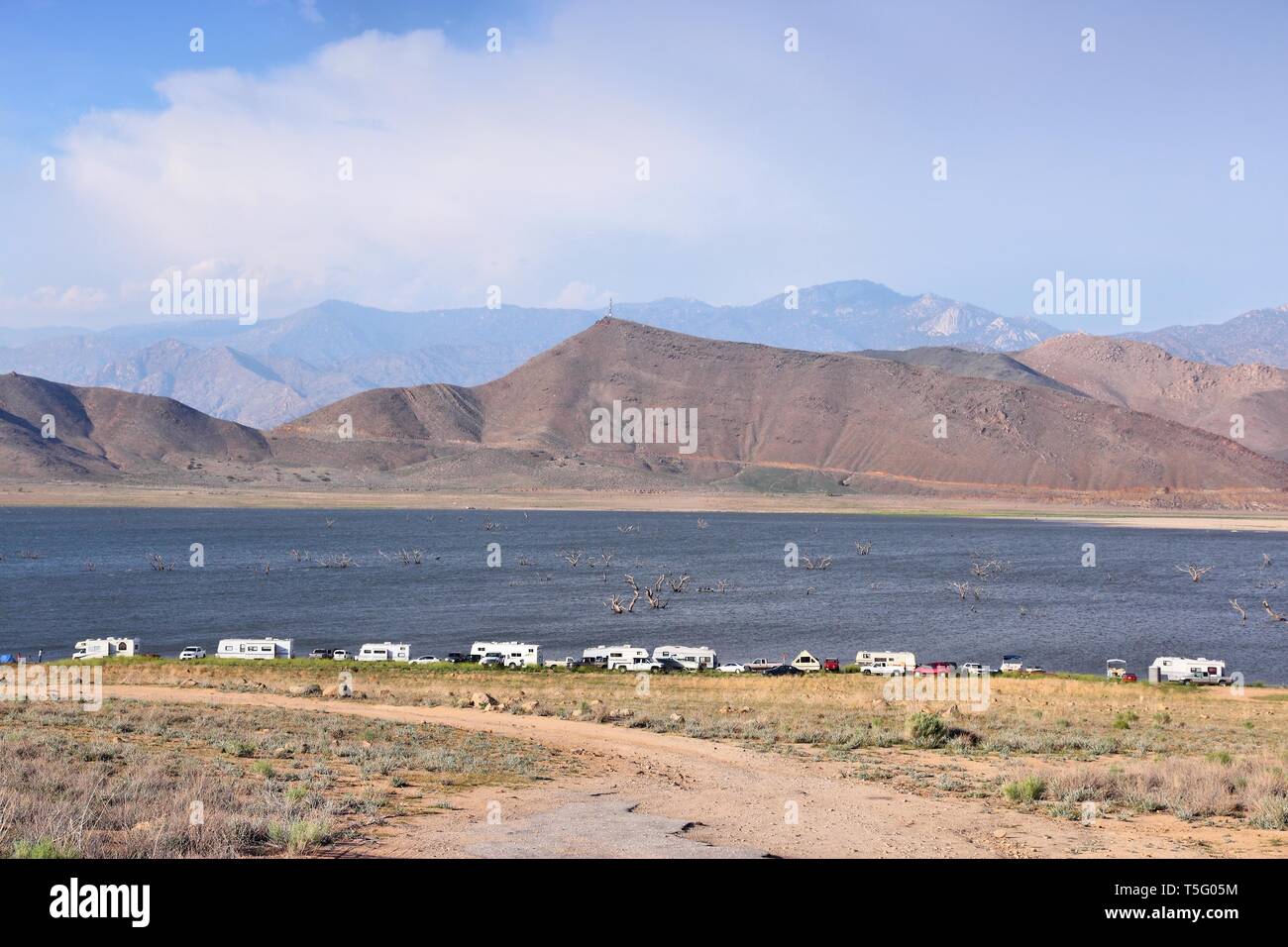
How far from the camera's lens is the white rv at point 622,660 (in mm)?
43531

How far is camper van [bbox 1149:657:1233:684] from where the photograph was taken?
143ft

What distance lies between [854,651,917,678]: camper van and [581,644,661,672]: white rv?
8.50 metres

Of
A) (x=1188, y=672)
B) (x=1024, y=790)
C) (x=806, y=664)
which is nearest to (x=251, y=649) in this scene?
(x=806, y=664)

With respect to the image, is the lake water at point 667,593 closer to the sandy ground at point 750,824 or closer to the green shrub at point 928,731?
the green shrub at point 928,731

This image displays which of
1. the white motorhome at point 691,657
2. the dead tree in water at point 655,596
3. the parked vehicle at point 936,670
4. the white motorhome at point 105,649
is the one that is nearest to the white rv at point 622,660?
the white motorhome at point 691,657

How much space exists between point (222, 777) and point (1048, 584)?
81.7 m

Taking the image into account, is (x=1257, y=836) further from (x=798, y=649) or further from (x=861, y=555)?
(x=861, y=555)

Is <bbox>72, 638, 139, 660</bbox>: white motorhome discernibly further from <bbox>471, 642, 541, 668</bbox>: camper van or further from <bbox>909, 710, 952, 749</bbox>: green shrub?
<bbox>909, 710, 952, 749</bbox>: green shrub

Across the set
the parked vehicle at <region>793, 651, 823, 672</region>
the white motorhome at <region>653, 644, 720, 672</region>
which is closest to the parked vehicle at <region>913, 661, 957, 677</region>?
the parked vehicle at <region>793, 651, 823, 672</region>

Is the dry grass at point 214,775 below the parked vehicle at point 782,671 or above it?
above

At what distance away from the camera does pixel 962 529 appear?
526 ft

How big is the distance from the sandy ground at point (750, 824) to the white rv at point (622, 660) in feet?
70.4

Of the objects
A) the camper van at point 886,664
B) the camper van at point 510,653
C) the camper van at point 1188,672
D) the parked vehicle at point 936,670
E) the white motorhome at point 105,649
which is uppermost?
the white motorhome at point 105,649
